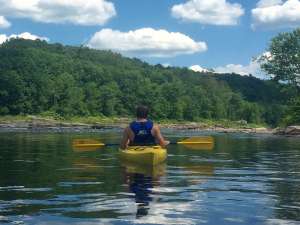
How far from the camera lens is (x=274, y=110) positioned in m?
173

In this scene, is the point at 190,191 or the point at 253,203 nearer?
the point at 253,203

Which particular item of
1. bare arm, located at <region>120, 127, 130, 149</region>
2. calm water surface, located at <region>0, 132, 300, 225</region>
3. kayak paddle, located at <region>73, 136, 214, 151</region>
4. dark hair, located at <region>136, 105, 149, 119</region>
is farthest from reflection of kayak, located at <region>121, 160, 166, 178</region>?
kayak paddle, located at <region>73, 136, 214, 151</region>

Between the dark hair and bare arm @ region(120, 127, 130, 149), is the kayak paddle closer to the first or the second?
bare arm @ region(120, 127, 130, 149)

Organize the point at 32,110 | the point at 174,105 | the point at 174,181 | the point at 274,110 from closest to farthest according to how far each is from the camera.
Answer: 1. the point at 174,181
2. the point at 32,110
3. the point at 174,105
4. the point at 274,110

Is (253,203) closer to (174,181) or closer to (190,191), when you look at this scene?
(190,191)

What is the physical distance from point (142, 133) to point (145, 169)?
1083mm

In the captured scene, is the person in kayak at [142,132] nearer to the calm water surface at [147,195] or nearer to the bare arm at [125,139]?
the bare arm at [125,139]

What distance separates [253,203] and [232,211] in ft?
3.39

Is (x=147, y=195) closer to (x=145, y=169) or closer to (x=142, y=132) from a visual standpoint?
(x=145, y=169)

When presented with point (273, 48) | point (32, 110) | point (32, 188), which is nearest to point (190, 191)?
point (32, 188)

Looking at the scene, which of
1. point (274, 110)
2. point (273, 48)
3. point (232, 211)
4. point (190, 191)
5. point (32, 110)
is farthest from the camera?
point (274, 110)

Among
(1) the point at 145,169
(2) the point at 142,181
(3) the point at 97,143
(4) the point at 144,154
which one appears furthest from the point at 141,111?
(3) the point at 97,143

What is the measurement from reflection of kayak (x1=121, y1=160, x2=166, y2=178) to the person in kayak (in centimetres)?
69

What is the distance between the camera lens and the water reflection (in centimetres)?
969
